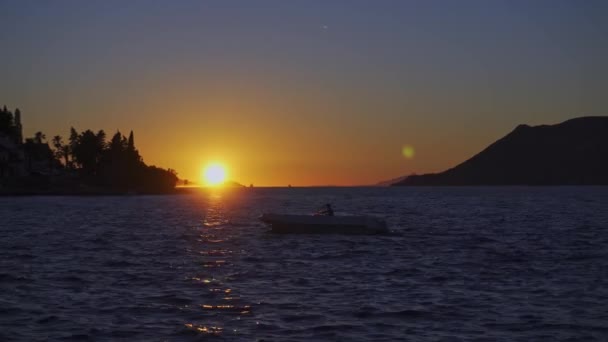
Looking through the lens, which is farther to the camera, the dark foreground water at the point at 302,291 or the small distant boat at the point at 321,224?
the small distant boat at the point at 321,224

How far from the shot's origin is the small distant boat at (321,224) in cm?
5691

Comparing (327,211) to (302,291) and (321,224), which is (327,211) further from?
(302,291)

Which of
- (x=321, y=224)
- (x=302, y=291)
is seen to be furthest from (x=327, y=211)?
(x=302, y=291)

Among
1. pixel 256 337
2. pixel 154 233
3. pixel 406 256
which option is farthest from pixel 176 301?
pixel 154 233

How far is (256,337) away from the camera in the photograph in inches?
746

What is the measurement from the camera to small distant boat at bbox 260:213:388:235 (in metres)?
56.9

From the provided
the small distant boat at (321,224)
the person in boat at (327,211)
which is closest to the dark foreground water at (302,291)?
the small distant boat at (321,224)

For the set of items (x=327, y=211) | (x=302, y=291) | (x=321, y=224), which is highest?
(x=327, y=211)

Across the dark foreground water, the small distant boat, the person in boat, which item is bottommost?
the dark foreground water

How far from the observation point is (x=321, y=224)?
56781 mm

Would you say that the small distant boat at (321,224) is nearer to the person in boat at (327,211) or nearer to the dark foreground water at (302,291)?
the person in boat at (327,211)

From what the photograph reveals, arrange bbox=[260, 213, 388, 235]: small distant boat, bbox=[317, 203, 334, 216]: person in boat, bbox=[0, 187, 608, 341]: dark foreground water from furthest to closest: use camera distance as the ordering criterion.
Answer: bbox=[317, 203, 334, 216]: person in boat, bbox=[260, 213, 388, 235]: small distant boat, bbox=[0, 187, 608, 341]: dark foreground water

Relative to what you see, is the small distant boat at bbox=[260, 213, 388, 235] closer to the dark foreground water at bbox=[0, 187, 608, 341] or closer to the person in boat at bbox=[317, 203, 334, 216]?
the person in boat at bbox=[317, 203, 334, 216]

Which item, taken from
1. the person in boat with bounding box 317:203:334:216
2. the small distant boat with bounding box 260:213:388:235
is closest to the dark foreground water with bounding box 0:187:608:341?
the small distant boat with bounding box 260:213:388:235
